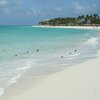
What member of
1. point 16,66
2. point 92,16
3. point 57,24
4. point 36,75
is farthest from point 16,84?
point 57,24

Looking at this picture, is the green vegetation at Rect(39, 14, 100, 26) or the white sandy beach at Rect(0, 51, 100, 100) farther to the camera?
the green vegetation at Rect(39, 14, 100, 26)

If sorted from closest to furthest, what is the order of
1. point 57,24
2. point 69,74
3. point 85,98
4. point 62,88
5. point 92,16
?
point 85,98 → point 62,88 → point 69,74 → point 92,16 → point 57,24

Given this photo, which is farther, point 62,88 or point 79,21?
point 79,21

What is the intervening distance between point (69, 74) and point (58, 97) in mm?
3538

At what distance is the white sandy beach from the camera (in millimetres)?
8056

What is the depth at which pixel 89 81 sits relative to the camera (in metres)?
9.72

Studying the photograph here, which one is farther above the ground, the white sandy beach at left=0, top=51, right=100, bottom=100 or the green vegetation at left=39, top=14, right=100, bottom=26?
the white sandy beach at left=0, top=51, right=100, bottom=100

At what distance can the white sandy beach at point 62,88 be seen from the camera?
26.4 ft

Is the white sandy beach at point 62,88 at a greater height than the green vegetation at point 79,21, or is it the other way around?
the white sandy beach at point 62,88

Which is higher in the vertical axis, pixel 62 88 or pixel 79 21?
pixel 62 88

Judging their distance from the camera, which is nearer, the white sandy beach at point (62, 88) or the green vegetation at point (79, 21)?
the white sandy beach at point (62, 88)

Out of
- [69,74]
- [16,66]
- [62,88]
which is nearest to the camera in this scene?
[62,88]

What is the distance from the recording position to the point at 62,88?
353 inches

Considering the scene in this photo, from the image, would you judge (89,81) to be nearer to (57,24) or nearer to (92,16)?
(92,16)
